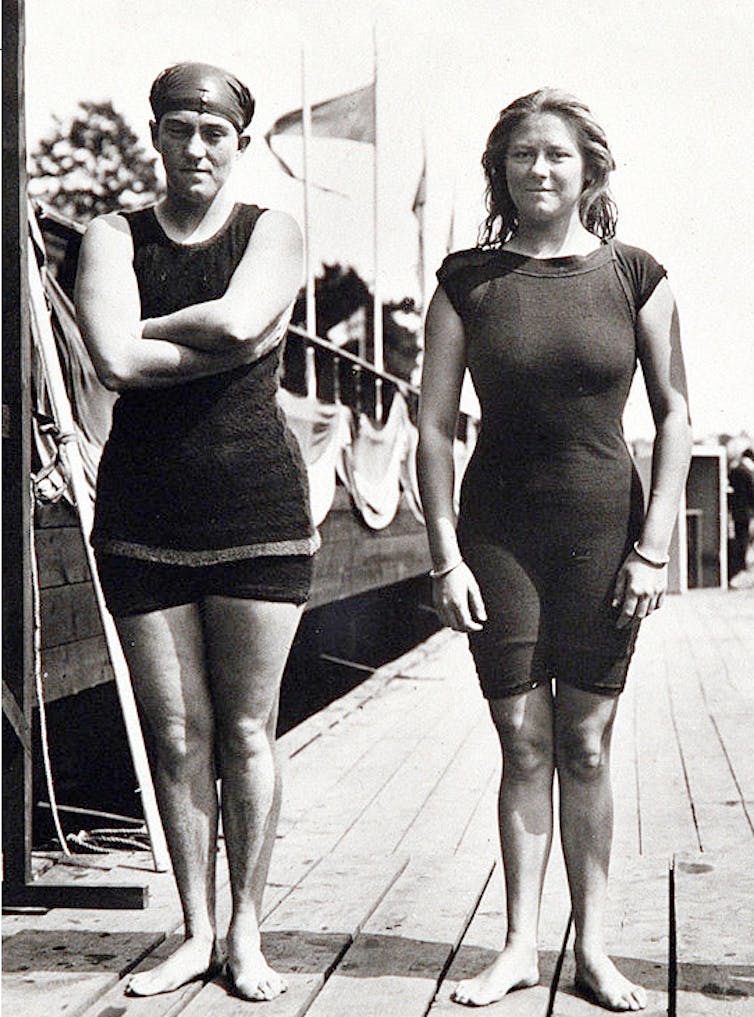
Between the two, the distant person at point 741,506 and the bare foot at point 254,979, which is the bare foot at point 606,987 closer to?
the bare foot at point 254,979

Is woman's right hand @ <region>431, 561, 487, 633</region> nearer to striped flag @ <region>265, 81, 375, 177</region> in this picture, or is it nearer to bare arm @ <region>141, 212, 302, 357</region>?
bare arm @ <region>141, 212, 302, 357</region>

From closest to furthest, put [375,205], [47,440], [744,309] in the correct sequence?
[744,309], [47,440], [375,205]

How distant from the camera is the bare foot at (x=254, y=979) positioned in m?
2.61

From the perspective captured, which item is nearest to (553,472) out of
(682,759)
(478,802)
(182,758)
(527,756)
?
(527,756)

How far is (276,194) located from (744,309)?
319 inches

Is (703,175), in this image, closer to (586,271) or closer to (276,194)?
(586,271)

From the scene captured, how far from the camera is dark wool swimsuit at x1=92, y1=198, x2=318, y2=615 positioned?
8.38ft

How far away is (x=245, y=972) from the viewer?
264 cm

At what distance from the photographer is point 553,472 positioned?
2516 millimetres

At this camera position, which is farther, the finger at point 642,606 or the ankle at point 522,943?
the ankle at point 522,943

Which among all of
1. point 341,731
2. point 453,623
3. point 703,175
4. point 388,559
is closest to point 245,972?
point 453,623

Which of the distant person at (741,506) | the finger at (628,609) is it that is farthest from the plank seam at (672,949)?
the distant person at (741,506)

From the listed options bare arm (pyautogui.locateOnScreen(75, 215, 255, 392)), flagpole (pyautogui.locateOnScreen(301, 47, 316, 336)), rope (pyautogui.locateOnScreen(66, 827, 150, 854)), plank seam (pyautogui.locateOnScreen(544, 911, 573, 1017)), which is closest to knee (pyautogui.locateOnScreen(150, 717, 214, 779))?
bare arm (pyautogui.locateOnScreen(75, 215, 255, 392))

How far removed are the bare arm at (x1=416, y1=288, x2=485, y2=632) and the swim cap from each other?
48cm
